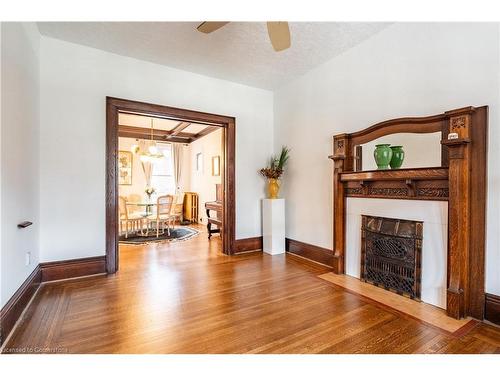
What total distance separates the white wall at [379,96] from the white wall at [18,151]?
328 centimetres

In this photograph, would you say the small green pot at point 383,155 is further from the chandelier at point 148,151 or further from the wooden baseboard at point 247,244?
the chandelier at point 148,151

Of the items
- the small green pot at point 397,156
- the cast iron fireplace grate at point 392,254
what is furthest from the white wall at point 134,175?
the small green pot at point 397,156

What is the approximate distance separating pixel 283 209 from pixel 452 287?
96.0 inches

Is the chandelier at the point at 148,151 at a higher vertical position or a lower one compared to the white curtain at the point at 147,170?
higher

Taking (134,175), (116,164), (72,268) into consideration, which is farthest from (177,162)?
(72,268)

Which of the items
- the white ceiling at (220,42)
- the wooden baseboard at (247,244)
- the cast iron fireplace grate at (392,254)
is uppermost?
the white ceiling at (220,42)

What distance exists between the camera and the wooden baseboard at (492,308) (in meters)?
2.05

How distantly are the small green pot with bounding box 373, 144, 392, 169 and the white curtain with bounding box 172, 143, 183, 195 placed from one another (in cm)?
679

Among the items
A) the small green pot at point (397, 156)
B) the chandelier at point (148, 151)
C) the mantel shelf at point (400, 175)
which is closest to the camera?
the mantel shelf at point (400, 175)

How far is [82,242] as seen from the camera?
10.4 feet

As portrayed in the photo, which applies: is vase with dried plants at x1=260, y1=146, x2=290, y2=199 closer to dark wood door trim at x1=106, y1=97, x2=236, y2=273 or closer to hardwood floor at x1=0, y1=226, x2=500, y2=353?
dark wood door trim at x1=106, y1=97, x2=236, y2=273

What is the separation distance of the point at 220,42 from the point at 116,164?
196 cm

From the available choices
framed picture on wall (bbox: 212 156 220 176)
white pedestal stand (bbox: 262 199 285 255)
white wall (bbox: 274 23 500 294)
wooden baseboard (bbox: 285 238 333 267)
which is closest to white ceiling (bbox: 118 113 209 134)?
framed picture on wall (bbox: 212 156 220 176)
